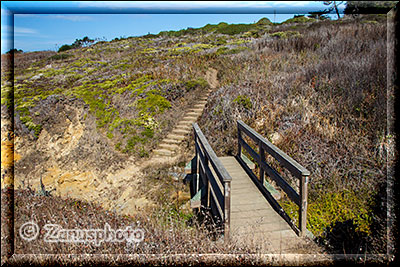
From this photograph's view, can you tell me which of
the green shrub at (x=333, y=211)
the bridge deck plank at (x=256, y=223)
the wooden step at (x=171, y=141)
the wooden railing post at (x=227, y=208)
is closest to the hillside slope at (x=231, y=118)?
the green shrub at (x=333, y=211)

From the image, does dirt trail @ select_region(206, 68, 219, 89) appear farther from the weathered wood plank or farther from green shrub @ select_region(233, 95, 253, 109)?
the weathered wood plank

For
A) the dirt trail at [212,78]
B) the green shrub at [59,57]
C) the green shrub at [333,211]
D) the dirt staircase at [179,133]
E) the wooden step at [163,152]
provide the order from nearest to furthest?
the green shrub at [333,211], the wooden step at [163,152], the dirt staircase at [179,133], the dirt trail at [212,78], the green shrub at [59,57]

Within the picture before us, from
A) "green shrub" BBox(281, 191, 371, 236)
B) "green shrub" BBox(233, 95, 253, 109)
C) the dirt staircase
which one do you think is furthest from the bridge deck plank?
the dirt staircase

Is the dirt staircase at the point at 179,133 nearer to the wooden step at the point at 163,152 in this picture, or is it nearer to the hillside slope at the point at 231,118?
the wooden step at the point at 163,152

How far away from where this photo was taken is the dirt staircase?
8969 mm

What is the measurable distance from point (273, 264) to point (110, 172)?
6.65 metres

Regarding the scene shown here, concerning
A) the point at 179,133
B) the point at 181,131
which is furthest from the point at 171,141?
the point at 181,131

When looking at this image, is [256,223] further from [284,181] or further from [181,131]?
[181,131]

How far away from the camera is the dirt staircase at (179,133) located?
8.97 m

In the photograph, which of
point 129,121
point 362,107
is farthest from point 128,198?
point 362,107

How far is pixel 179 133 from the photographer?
949cm

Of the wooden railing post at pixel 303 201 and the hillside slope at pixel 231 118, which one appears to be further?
the hillside slope at pixel 231 118

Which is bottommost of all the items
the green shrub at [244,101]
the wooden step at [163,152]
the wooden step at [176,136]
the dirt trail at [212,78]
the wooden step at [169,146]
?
the wooden step at [163,152]

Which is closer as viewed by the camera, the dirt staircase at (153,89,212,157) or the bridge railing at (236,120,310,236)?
the bridge railing at (236,120,310,236)
